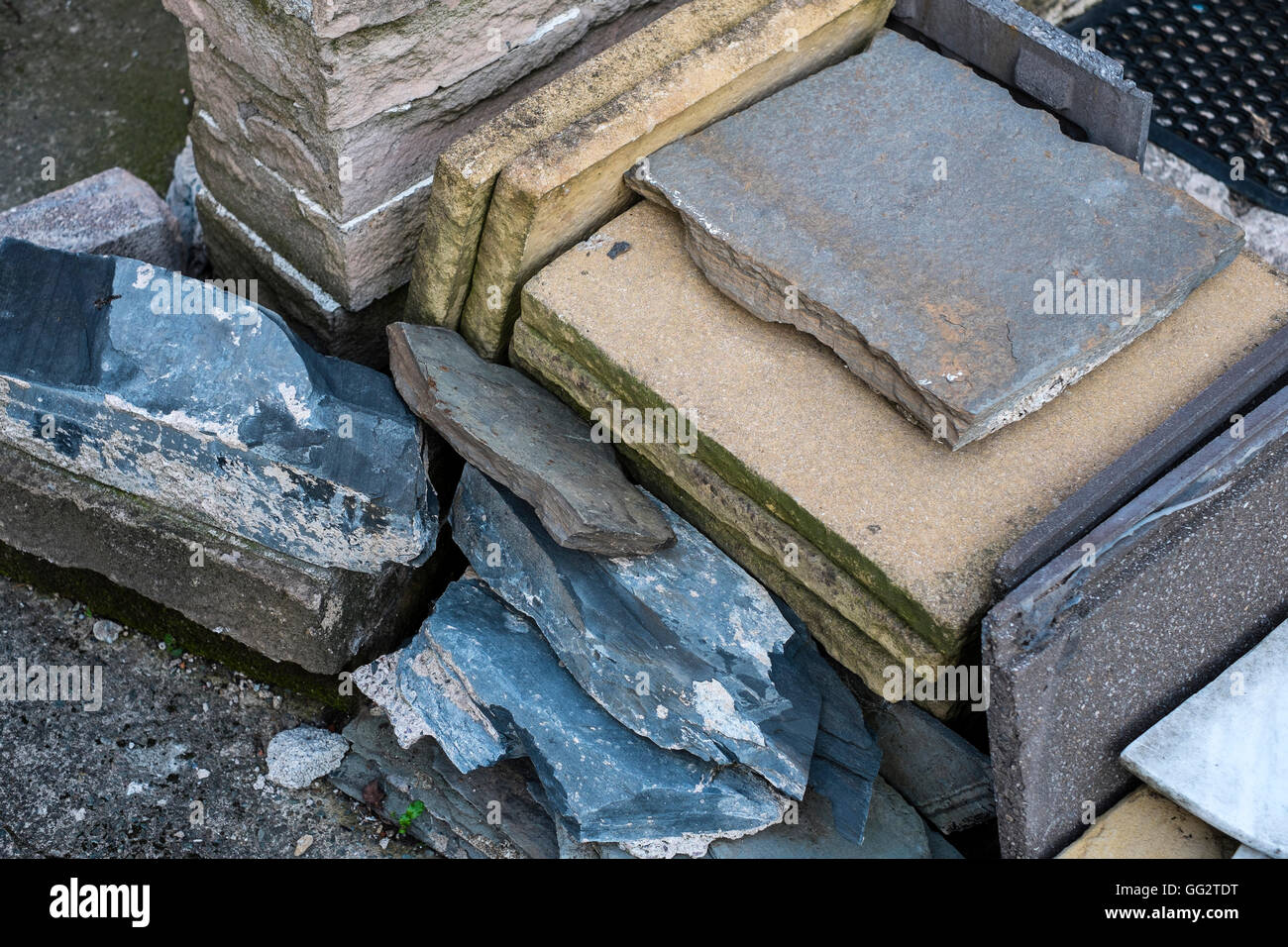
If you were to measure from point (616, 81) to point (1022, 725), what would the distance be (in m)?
1.92

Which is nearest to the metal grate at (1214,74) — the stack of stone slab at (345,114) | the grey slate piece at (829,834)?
the stack of stone slab at (345,114)

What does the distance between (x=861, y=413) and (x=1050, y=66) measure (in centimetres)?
128

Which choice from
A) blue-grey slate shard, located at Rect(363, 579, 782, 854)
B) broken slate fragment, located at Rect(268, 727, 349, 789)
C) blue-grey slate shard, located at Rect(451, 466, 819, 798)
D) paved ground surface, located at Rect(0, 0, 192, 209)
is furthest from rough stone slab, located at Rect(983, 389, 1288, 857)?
paved ground surface, located at Rect(0, 0, 192, 209)

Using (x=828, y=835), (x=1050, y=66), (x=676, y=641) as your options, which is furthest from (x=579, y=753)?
(x=1050, y=66)

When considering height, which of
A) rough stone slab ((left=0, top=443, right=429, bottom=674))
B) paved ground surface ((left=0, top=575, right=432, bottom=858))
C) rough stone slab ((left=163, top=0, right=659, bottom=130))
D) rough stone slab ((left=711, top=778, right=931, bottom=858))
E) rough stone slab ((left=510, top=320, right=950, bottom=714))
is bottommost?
paved ground surface ((left=0, top=575, right=432, bottom=858))

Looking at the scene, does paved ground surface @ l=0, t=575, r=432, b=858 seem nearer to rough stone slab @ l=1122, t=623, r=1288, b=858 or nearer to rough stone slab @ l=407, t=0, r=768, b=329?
rough stone slab @ l=407, t=0, r=768, b=329

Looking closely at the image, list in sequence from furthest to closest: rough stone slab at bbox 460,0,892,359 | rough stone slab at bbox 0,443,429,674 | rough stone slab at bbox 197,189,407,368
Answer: rough stone slab at bbox 197,189,407,368, rough stone slab at bbox 0,443,429,674, rough stone slab at bbox 460,0,892,359

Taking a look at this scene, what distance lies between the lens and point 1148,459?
2.82 m

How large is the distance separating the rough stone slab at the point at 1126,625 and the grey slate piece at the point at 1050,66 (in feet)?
3.18

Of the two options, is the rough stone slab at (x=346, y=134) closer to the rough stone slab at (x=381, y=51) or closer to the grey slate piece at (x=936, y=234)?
the rough stone slab at (x=381, y=51)

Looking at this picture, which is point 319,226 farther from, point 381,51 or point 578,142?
point 578,142

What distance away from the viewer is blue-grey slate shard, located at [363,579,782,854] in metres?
2.86

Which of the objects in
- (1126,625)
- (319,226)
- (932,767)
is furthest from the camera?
(319,226)

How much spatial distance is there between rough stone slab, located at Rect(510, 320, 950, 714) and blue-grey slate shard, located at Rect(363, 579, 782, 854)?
0.40 meters
